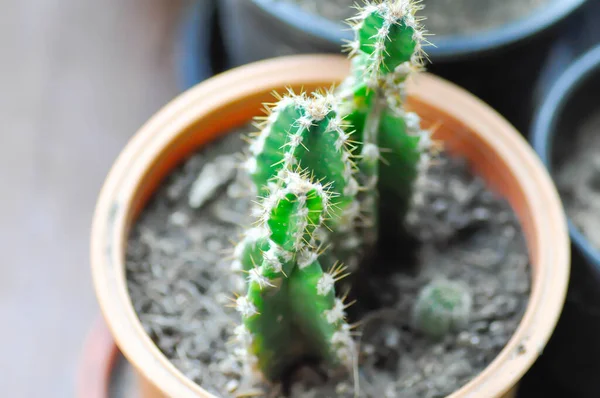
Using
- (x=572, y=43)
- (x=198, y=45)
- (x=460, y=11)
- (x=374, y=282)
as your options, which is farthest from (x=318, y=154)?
(x=572, y=43)

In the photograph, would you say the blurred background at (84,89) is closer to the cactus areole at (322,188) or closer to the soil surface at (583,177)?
the soil surface at (583,177)

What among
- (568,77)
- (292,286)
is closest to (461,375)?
(292,286)

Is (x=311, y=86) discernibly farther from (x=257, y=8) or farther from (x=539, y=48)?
(x=539, y=48)

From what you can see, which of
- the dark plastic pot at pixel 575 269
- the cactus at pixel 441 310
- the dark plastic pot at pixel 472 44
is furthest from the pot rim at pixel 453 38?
the cactus at pixel 441 310

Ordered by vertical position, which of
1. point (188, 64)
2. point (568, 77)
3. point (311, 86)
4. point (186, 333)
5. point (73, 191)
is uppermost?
point (568, 77)

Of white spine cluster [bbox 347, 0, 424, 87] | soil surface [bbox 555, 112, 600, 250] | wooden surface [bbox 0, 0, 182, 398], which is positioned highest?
white spine cluster [bbox 347, 0, 424, 87]

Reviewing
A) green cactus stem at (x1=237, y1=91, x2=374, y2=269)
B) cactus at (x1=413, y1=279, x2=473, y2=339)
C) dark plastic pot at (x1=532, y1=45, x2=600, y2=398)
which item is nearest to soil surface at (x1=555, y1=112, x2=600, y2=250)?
dark plastic pot at (x1=532, y1=45, x2=600, y2=398)

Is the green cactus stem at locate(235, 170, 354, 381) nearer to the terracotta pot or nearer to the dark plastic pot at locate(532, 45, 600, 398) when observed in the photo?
the terracotta pot
